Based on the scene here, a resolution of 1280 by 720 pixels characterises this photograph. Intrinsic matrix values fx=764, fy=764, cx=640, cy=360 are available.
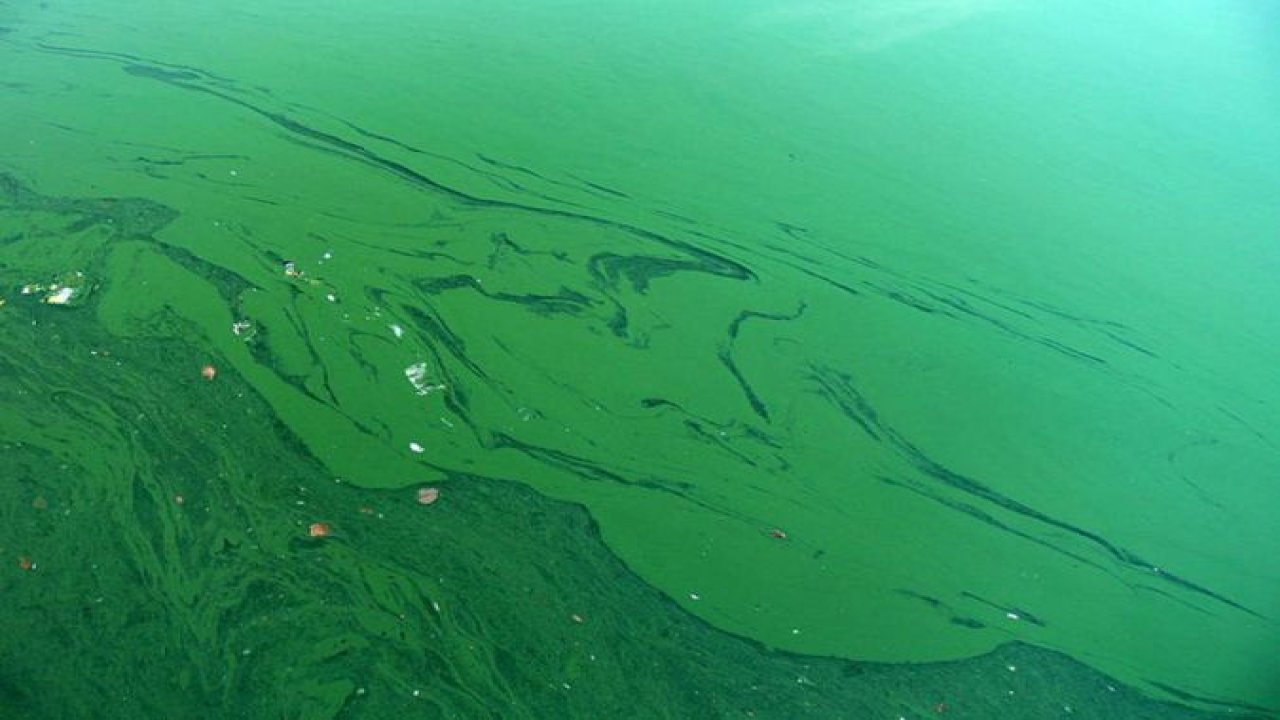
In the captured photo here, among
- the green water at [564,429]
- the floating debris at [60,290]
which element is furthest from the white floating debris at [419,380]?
the floating debris at [60,290]

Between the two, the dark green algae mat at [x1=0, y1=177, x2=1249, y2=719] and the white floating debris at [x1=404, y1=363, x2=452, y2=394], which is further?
the white floating debris at [x1=404, y1=363, x2=452, y2=394]

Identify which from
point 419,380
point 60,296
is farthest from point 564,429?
point 60,296

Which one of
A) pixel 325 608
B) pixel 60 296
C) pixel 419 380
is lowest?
pixel 325 608

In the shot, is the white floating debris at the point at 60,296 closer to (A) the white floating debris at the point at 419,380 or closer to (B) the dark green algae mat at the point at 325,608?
(B) the dark green algae mat at the point at 325,608

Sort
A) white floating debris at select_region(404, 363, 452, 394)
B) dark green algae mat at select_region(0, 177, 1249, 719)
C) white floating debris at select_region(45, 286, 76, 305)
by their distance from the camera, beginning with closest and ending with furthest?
dark green algae mat at select_region(0, 177, 1249, 719) → white floating debris at select_region(404, 363, 452, 394) → white floating debris at select_region(45, 286, 76, 305)

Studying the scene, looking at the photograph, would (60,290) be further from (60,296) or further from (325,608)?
(325,608)

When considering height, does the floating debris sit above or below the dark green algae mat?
→ above

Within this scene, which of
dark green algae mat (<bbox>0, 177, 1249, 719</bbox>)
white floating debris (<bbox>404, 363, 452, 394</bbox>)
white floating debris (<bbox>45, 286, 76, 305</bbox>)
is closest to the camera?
dark green algae mat (<bbox>0, 177, 1249, 719</bbox>)

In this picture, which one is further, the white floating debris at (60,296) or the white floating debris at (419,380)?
the white floating debris at (60,296)

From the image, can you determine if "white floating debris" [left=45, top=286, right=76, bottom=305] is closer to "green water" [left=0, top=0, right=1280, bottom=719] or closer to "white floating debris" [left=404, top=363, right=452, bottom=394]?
"green water" [left=0, top=0, right=1280, bottom=719]

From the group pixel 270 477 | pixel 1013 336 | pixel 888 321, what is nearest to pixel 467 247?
pixel 270 477

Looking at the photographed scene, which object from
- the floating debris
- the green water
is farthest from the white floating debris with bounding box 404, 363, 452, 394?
the floating debris

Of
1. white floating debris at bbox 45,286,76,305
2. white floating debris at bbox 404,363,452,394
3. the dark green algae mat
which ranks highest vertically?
white floating debris at bbox 404,363,452,394
